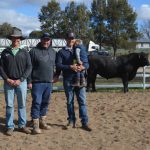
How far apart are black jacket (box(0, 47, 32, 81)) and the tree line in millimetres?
46694

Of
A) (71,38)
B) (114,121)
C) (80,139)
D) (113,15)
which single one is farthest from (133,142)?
(113,15)

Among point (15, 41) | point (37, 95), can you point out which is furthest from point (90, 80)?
point (15, 41)

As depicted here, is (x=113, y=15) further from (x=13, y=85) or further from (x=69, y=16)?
(x=13, y=85)

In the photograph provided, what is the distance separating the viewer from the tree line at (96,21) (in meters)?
54.9

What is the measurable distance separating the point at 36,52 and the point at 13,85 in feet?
2.57

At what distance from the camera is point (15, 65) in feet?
25.7

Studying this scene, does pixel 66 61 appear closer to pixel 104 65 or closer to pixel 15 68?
pixel 15 68

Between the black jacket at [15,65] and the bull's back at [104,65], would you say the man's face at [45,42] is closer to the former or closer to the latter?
the black jacket at [15,65]

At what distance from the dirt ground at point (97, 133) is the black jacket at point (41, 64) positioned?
1.05m

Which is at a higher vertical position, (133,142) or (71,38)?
(71,38)

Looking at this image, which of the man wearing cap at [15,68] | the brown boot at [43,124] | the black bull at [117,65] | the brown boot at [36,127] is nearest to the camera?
the man wearing cap at [15,68]

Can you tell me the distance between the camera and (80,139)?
7.80 m

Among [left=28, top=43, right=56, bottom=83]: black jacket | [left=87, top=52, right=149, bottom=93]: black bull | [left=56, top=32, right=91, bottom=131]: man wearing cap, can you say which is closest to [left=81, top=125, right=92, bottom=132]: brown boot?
[left=56, top=32, right=91, bottom=131]: man wearing cap

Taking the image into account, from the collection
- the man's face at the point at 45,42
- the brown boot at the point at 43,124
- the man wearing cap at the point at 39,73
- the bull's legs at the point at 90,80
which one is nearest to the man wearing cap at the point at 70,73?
the man wearing cap at the point at 39,73
